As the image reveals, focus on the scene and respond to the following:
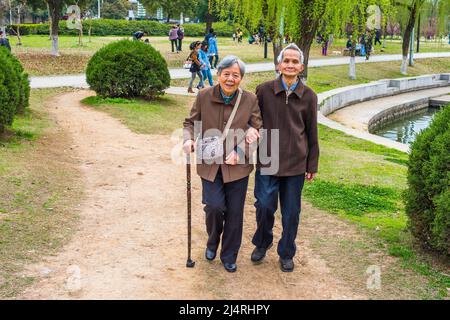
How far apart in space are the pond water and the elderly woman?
42.2 ft

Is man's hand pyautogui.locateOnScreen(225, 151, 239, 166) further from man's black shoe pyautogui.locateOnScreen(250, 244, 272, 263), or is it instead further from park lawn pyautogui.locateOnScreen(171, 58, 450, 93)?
park lawn pyautogui.locateOnScreen(171, 58, 450, 93)

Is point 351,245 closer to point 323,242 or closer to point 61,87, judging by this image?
point 323,242

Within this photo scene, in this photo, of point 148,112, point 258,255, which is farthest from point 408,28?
point 258,255

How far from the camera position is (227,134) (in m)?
4.69

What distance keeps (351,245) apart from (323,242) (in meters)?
0.26

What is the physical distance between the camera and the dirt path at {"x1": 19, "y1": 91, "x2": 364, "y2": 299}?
14.9 ft

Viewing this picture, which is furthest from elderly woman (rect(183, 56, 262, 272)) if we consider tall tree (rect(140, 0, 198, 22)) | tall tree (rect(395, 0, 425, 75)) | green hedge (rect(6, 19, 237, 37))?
tall tree (rect(140, 0, 198, 22))

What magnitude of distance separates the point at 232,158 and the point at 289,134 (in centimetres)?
48

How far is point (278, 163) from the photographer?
15.7ft

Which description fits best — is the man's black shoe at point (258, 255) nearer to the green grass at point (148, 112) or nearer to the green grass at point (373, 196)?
the green grass at point (373, 196)

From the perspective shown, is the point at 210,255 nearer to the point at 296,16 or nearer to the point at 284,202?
the point at 284,202

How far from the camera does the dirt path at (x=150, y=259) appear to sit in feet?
14.9

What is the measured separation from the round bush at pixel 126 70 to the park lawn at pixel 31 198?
3.74 meters
